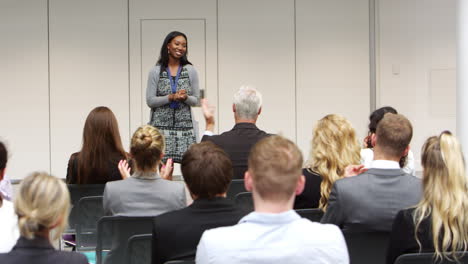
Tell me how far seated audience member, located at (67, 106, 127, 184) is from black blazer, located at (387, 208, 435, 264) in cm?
263

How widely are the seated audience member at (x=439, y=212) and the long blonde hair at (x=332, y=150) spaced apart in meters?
1.12

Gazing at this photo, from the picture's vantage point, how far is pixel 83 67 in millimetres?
10586

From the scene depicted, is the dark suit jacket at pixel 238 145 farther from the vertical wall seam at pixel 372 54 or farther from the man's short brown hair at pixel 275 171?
the vertical wall seam at pixel 372 54

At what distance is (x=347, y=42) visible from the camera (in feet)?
35.6

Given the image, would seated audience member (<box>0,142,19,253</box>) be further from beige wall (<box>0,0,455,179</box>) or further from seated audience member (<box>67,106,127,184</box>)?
beige wall (<box>0,0,455,179</box>)

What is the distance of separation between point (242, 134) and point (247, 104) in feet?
1.06

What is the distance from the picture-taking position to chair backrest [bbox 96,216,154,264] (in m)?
3.46

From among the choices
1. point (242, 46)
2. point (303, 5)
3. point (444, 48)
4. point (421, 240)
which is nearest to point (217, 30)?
point (242, 46)

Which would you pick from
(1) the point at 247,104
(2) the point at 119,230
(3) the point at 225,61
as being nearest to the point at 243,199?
(2) the point at 119,230

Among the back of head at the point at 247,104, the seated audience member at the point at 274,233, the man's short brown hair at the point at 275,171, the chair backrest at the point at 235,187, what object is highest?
the back of head at the point at 247,104

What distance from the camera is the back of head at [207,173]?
2.88m

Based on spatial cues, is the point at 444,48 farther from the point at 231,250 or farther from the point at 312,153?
the point at 231,250

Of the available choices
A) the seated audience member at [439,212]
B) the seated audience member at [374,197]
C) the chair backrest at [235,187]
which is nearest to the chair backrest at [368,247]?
the seated audience member at [374,197]

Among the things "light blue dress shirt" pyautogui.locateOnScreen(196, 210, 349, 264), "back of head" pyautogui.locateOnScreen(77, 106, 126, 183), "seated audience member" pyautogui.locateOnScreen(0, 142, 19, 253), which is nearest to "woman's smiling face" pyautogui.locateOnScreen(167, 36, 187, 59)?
"back of head" pyautogui.locateOnScreen(77, 106, 126, 183)
